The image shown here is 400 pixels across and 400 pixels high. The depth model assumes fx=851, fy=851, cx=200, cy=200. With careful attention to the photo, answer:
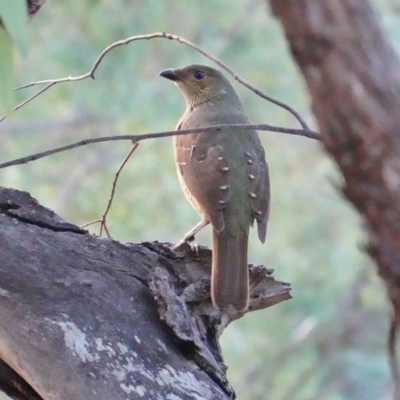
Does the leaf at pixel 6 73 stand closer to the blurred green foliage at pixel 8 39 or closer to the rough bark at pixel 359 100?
the blurred green foliage at pixel 8 39

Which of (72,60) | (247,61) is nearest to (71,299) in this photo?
(72,60)

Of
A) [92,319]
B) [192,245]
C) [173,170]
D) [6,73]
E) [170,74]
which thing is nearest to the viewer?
[6,73]

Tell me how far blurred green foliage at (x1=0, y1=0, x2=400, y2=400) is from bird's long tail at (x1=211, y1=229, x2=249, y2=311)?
176 inches

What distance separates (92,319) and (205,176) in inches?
46.1

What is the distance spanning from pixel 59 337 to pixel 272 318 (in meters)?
7.84

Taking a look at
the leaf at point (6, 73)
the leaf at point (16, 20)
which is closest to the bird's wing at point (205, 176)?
the leaf at point (6, 73)

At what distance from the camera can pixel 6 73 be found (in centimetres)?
171

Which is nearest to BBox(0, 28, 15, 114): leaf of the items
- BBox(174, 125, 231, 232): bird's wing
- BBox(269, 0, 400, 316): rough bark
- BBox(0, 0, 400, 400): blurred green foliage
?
BBox(269, 0, 400, 316): rough bark

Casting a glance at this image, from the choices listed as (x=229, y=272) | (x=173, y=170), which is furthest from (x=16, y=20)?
(x=173, y=170)

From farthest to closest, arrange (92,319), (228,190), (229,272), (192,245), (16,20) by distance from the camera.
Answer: (228,190), (192,245), (229,272), (92,319), (16,20)

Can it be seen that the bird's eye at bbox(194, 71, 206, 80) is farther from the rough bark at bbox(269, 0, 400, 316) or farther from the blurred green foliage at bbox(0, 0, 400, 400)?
the blurred green foliage at bbox(0, 0, 400, 400)

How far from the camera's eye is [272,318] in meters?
10.3

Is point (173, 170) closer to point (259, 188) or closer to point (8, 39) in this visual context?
point (259, 188)

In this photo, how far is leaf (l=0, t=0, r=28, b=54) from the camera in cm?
150
